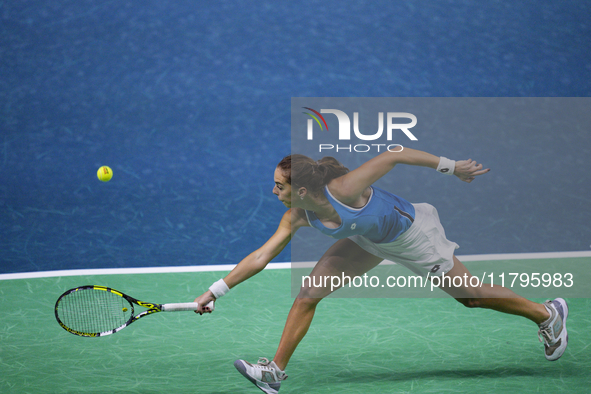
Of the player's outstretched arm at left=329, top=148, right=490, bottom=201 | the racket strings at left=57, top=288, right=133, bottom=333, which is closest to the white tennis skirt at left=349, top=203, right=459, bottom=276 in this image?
the player's outstretched arm at left=329, top=148, right=490, bottom=201

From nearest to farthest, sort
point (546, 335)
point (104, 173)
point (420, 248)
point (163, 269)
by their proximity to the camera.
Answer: point (420, 248) < point (546, 335) < point (104, 173) < point (163, 269)

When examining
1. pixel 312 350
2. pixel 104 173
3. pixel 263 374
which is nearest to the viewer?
pixel 263 374

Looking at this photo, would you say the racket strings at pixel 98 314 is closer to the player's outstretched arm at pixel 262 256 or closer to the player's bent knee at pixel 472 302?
the player's outstretched arm at pixel 262 256

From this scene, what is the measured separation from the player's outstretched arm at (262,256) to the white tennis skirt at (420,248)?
369 millimetres

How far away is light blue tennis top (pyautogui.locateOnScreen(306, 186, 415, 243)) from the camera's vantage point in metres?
3.48

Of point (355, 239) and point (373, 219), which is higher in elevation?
point (373, 219)

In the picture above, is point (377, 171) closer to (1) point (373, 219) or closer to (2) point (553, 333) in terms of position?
(1) point (373, 219)

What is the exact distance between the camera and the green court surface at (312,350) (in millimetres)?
3600

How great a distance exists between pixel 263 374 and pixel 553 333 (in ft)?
5.63

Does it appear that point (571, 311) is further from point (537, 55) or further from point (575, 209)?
point (537, 55)

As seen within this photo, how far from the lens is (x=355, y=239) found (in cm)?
367

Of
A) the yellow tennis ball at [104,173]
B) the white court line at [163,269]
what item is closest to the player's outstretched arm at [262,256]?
the white court line at [163,269]

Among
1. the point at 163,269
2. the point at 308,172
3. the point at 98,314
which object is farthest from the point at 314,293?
the point at 163,269

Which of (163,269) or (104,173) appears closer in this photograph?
(104,173)
